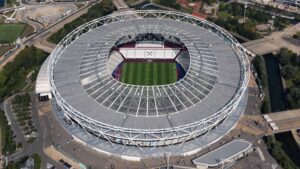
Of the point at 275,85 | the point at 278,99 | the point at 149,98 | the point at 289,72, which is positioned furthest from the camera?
the point at 275,85

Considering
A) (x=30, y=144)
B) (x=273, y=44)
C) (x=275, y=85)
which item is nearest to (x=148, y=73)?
(x=275, y=85)

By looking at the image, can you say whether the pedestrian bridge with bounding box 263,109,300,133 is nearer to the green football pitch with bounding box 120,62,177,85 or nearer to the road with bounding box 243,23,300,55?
the green football pitch with bounding box 120,62,177,85

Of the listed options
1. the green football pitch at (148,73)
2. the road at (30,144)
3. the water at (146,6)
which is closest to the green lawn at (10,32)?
the road at (30,144)

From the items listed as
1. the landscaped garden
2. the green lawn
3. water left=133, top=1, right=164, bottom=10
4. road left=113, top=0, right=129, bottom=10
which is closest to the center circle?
the landscaped garden

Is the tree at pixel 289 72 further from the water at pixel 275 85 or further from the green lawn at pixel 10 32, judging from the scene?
the green lawn at pixel 10 32

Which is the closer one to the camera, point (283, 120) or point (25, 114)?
point (283, 120)

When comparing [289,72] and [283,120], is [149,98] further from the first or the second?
[289,72]

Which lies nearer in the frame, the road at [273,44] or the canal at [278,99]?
the canal at [278,99]
